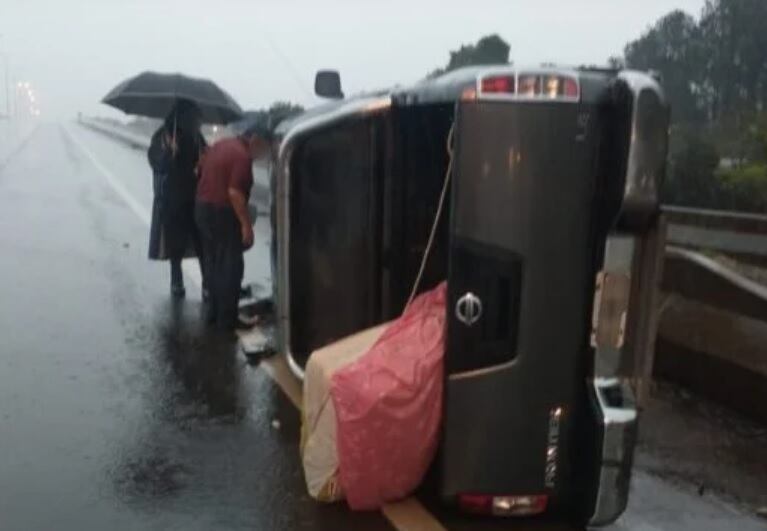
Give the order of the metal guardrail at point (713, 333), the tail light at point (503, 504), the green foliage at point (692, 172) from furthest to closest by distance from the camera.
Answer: the green foliage at point (692, 172)
the metal guardrail at point (713, 333)
the tail light at point (503, 504)

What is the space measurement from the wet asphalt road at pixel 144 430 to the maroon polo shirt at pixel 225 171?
1157 millimetres

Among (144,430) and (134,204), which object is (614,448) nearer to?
(144,430)

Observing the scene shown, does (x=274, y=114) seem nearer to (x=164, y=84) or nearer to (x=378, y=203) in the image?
(x=164, y=84)

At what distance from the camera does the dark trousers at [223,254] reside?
6.94m

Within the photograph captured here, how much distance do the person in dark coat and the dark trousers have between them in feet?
3.32

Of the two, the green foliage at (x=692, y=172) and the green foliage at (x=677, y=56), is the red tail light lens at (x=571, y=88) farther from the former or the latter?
the green foliage at (x=677, y=56)

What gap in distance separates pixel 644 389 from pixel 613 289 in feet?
1.42

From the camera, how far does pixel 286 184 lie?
483cm

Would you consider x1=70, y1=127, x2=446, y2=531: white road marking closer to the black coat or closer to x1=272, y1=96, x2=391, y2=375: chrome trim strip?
x1=272, y1=96, x2=391, y2=375: chrome trim strip

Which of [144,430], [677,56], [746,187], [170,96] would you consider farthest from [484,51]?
[144,430]

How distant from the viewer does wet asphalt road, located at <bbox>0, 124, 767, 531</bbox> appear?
388 cm

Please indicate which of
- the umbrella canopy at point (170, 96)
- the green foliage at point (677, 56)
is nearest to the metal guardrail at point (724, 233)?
the green foliage at point (677, 56)

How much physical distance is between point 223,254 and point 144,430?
2.37 m

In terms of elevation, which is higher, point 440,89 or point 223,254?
point 440,89
